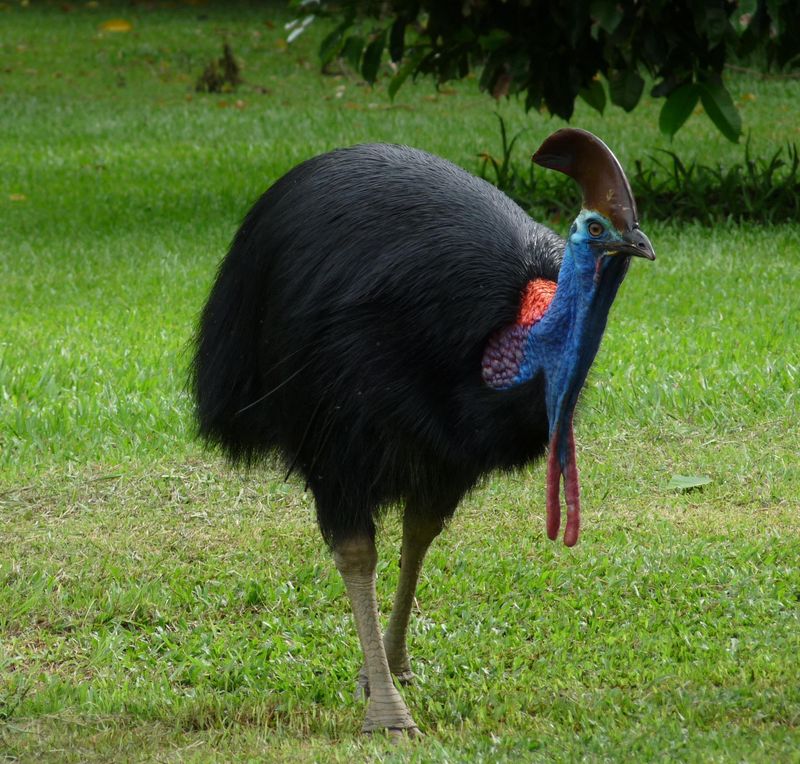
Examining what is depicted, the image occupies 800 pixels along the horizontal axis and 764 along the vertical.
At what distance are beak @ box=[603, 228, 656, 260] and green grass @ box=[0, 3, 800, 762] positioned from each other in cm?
119

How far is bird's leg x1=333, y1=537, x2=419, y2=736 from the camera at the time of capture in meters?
3.42

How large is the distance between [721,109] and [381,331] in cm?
460

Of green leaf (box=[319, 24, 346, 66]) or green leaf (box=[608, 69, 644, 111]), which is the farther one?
green leaf (box=[319, 24, 346, 66])

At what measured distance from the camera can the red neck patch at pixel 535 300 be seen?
10.1 feet

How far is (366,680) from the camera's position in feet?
12.2

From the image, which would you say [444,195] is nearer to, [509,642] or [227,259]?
[227,259]

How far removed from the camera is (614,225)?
2.81 m

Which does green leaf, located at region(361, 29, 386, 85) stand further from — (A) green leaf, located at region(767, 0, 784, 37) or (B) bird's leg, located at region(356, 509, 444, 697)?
(B) bird's leg, located at region(356, 509, 444, 697)

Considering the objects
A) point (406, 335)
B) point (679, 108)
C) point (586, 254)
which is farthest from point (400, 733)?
point (679, 108)

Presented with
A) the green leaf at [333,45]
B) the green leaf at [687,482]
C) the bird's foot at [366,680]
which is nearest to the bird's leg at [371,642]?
the bird's foot at [366,680]

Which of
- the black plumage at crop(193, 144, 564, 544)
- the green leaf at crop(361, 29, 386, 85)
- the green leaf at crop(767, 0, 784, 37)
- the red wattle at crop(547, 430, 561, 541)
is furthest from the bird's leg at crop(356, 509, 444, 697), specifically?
the green leaf at crop(361, 29, 386, 85)

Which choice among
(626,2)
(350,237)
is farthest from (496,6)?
(350,237)

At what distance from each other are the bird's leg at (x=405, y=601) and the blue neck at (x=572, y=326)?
792mm

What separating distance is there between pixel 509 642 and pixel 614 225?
62.7 inches
